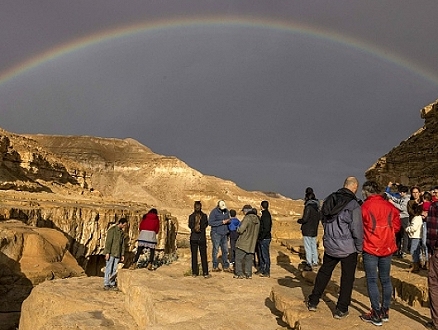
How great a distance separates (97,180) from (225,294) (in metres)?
87.6

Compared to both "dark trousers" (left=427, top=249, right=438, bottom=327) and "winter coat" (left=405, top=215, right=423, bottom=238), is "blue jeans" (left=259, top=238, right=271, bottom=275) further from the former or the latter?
"dark trousers" (left=427, top=249, right=438, bottom=327)

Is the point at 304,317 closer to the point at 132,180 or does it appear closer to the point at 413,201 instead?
the point at 413,201

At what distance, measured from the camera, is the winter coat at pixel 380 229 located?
4.74 m

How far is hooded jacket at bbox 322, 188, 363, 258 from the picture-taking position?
15.4ft

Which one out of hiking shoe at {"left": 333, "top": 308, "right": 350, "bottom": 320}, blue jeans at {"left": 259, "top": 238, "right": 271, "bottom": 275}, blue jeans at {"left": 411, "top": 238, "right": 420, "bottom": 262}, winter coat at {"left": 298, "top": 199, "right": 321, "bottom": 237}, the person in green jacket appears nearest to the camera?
hiking shoe at {"left": 333, "top": 308, "right": 350, "bottom": 320}

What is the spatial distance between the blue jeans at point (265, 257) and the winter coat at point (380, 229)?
14.4ft

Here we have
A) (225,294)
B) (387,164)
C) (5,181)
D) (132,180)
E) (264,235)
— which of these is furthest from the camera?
(132,180)

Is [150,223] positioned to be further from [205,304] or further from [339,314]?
[339,314]

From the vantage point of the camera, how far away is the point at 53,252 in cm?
1225

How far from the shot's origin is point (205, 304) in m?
6.37

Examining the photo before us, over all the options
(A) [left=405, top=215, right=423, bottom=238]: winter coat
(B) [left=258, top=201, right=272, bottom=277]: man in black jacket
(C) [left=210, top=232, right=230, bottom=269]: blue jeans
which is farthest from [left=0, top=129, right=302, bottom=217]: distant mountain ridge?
(A) [left=405, top=215, right=423, bottom=238]: winter coat

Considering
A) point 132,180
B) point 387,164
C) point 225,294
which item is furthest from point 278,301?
point 132,180

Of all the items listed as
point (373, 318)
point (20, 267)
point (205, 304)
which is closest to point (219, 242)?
point (205, 304)

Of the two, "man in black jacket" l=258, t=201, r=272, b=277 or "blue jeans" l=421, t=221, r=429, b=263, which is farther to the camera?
"man in black jacket" l=258, t=201, r=272, b=277
